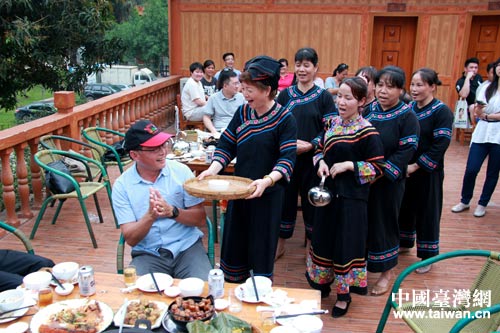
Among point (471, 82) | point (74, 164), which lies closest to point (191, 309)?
point (74, 164)

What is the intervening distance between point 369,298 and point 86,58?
26.7ft

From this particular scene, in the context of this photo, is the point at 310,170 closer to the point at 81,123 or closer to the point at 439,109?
the point at 439,109

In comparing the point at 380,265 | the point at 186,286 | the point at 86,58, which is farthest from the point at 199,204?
the point at 86,58

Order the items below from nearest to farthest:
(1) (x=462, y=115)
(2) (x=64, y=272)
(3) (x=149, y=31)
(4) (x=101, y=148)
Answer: (2) (x=64, y=272), (4) (x=101, y=148), (1) (x=462, y=115), (3) (x=149, y=31)

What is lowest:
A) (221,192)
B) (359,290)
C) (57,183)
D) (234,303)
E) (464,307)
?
(359,290)

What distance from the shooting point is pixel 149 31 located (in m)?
37.1

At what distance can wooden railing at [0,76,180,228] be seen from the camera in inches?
165

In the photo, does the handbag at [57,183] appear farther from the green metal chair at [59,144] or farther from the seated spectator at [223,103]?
the seated spectator at [223,103]

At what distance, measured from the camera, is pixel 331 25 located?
31.9ft

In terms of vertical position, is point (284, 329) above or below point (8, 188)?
above

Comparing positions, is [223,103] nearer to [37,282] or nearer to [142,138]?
[142,138]

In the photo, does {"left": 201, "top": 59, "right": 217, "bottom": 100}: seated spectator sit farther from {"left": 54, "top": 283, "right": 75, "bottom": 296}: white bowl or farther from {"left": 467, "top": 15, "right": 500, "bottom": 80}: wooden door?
{"left": 467, "top": 15, "right": 500, "bottom": 80}: wooden door

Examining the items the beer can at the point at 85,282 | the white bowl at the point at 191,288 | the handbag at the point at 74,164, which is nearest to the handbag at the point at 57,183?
the handbag at the point at 74,164

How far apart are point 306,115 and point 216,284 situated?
6.74 ft
